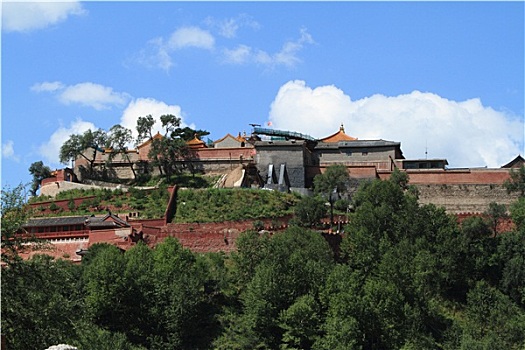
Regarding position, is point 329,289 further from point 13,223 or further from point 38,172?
point 38,172

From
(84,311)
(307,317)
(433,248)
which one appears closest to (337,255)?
(433,248)

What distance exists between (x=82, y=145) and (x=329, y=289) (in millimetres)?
38237

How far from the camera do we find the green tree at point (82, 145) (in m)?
79.4

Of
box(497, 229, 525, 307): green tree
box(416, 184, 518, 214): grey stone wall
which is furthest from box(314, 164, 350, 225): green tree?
box(497, 229, 525, 307): green tree

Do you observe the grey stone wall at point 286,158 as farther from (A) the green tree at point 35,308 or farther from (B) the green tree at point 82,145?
(A) the green tree at point 35,308

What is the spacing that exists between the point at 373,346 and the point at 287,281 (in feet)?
19.9

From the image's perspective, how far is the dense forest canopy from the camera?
45906mm

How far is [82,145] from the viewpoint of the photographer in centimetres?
7956

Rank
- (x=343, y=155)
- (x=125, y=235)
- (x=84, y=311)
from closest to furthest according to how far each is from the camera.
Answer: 1. (x=84, y=311)
2. (x=125, y=235)
3. (x=343, y=155)

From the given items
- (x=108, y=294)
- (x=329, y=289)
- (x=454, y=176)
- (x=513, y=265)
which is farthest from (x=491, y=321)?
(x=454, y=176)

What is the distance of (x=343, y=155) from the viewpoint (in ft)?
256

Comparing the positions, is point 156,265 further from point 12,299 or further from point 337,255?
point 12,299

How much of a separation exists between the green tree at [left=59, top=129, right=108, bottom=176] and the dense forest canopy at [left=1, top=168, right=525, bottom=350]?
25530mm

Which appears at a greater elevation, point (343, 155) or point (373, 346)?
point (343, 155)
